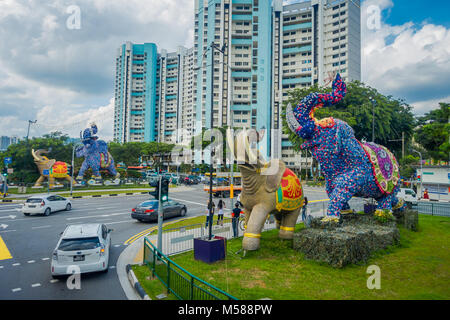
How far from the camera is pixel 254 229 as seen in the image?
9.57m

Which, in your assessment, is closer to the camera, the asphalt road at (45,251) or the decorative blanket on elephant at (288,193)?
the asphalt road at (45,251)

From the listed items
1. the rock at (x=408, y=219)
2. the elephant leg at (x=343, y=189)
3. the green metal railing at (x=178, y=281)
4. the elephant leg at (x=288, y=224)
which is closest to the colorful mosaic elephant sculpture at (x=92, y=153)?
the green metal railing at (x=178, y=281)

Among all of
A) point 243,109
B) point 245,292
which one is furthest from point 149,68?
point 245,292

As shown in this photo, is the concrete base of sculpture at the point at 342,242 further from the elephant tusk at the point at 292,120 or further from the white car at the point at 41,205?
the white car at the point at 41,205

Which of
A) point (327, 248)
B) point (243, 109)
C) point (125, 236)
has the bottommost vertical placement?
point (125, 236)

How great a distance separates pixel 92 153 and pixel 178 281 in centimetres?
3490

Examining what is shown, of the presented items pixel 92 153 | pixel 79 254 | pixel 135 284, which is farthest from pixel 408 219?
pixel 92 153

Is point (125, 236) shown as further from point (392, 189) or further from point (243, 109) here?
point (243, 109)

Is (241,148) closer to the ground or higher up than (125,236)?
higher up

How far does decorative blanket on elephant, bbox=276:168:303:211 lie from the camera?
408 inches

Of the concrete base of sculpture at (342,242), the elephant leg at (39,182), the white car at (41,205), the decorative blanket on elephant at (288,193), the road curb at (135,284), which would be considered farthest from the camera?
the elephant leg at (39,182)

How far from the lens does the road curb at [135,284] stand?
6.78 m

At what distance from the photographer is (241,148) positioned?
874cm
